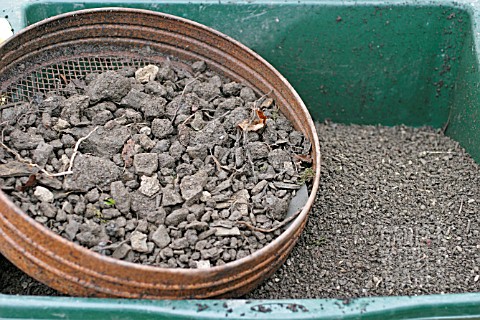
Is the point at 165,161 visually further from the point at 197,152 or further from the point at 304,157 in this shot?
the point at 304,157

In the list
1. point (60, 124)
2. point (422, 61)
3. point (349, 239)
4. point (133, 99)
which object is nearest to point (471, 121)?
point (422, 61)

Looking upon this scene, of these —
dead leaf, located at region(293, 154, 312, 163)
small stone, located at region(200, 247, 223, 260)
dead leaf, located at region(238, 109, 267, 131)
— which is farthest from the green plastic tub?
small stone, located at region(200, 247, 223, 260)

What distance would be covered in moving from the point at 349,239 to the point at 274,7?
77 cm

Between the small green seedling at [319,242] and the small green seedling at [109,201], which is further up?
the small green seedling at [109,201]

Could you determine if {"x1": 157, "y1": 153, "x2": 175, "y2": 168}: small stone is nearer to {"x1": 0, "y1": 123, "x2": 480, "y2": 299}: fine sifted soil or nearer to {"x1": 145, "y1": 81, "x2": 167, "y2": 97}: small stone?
{"x1": 145, "y1": 81, "x2": 167, "y2": 97}: small stone

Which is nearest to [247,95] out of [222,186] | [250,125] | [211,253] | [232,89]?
[232,89]

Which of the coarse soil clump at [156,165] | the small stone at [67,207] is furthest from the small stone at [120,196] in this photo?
the small stone at [67,207]

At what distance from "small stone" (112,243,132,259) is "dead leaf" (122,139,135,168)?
0.25m

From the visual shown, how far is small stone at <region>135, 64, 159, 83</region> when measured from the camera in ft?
6.25

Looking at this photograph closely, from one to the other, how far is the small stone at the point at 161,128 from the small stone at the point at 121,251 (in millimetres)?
370

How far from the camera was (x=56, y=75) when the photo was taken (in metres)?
1.90

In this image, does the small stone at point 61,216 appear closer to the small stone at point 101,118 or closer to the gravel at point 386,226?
the small stone at point 101,118

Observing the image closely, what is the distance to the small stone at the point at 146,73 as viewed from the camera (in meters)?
1.91

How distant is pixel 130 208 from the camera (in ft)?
5.21
